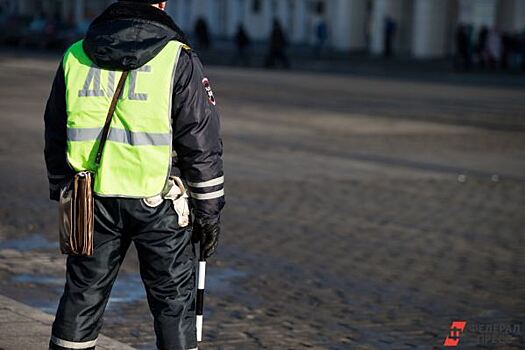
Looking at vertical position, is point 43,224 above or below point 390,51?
above

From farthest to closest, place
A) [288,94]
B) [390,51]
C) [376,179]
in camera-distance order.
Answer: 1. [390,51]
2. [288,94]
3. [376,179]

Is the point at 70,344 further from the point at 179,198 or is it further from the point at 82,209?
the point at 179,198

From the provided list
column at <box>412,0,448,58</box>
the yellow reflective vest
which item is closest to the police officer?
the yellow reflective vest

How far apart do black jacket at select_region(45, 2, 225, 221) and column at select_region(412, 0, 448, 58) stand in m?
50.4

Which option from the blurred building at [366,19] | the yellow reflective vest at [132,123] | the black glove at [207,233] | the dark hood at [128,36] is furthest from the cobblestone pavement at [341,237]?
the blurred building at [366,19]

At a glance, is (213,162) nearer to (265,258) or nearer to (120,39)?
(120,39)

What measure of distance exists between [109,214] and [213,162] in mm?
435

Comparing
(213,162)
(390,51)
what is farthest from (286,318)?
(390,51)

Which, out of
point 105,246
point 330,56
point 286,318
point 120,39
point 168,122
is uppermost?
point 120,39

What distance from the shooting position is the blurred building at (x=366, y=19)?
5406 cm

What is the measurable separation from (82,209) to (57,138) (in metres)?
0.36

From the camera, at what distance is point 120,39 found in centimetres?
497

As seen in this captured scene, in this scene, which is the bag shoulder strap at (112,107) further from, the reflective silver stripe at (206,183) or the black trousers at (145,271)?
the reflective silver stripe at (206,183)

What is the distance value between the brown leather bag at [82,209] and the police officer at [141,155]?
0.08 feet
